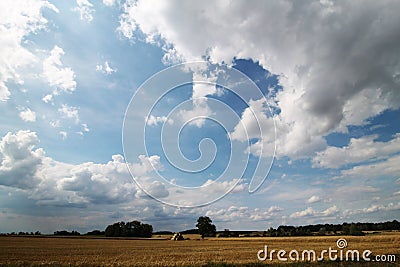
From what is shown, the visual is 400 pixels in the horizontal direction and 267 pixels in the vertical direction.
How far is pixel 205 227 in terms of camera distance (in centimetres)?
11225

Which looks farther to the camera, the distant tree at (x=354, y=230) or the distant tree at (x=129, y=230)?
the distant tree at (x=129, y=230)

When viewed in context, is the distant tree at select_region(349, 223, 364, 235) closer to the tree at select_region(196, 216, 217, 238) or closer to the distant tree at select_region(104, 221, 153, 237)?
the tree at select_region(196, 216, 217, 238)

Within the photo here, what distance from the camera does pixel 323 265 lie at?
22.5m

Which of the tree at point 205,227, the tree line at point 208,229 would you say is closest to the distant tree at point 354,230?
the tree line at point 208,229

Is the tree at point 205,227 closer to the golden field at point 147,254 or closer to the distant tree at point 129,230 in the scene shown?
the distant tree at point 129,230

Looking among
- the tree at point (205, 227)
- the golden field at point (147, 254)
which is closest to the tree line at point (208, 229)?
the tree at point (205, 227)

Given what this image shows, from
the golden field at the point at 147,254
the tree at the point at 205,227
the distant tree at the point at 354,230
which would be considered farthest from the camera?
the tree at the point at 205,227

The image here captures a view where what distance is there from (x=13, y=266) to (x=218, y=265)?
15290 mm

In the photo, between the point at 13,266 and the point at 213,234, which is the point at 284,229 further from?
the point at 13,266

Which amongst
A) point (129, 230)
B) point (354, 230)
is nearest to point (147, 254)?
point (354, 230)

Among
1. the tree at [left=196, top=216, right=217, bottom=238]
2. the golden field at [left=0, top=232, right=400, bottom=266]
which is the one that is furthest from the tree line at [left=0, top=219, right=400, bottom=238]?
the golden field at [left=0, top=232, right=400, bottom=266]

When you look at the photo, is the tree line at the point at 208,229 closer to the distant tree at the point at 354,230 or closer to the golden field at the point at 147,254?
the distant tree at the point at 354,230

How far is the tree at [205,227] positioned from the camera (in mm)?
112062

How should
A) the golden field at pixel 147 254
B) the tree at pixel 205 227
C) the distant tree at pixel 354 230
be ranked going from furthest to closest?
1. the tree at pixel 205 227
2. the distant tree at pixel 354 230
3. the golden field at pixel 147 254
